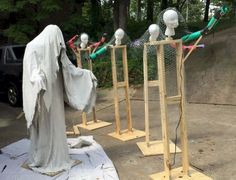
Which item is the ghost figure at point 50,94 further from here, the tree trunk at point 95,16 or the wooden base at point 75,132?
the tree trunk at point 95,16

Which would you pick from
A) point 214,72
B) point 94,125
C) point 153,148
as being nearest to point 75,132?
point 94,125

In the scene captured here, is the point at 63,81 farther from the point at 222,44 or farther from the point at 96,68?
the point at 222,44

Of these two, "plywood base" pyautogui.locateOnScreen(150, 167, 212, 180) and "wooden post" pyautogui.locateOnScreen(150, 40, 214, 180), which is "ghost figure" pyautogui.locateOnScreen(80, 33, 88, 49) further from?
"plywood base" pyautogui.locateOnScreen(150, 167, 212, 180)

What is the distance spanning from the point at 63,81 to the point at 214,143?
258 cm

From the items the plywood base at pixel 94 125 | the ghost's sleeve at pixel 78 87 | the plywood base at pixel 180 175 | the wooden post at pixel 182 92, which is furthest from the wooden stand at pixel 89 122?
the wooden post at pixel 182 92

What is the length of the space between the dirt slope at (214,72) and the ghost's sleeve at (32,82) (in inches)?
205

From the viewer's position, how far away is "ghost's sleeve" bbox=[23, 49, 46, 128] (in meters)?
4.73

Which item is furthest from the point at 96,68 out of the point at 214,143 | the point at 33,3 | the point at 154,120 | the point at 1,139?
the point at 214,143

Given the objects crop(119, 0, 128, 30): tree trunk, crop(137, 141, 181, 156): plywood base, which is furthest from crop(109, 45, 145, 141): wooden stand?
crop(119, 0, 128, 30): tree trunk

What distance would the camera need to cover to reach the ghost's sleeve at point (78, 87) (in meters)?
5.11

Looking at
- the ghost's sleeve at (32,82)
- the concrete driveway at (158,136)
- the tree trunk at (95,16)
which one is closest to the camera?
the ghost's sleeve at (32,82)

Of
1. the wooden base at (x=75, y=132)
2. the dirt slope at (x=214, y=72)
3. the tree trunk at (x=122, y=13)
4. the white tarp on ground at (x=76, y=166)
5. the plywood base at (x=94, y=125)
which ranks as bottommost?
the white tarp on ground at (x=76, y=166)

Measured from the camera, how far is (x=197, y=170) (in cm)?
483

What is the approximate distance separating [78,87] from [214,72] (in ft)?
19.4
